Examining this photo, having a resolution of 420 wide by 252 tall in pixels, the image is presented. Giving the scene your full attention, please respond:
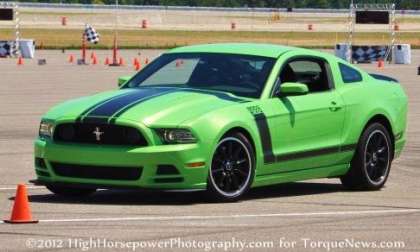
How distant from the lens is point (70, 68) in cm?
4147

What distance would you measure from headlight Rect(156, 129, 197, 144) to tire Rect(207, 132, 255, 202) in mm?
322

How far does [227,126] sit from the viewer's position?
11133 mm

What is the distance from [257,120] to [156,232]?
249cm

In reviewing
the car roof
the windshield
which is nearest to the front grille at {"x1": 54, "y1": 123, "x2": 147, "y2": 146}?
the windshield

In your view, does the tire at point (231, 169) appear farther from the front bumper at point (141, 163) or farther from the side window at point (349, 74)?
the side window at point (349, 74)

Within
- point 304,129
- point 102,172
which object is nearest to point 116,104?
point 102,172

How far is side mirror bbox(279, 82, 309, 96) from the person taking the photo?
38.9ft

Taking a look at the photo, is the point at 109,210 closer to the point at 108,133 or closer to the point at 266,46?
the point at 108,133

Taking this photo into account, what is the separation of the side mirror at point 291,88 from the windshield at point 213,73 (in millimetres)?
188

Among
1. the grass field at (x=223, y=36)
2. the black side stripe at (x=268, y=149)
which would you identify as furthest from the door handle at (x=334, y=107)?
the grass field at (x=223, y=36)

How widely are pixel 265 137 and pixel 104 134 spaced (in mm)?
1486

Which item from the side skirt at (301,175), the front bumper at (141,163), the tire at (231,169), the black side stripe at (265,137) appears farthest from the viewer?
the side skirt at (301,175)

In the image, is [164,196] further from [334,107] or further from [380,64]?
[380,64]

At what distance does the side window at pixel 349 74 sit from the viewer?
509 inches
